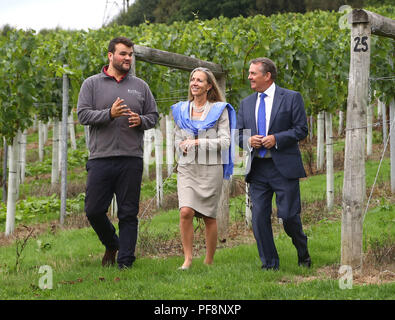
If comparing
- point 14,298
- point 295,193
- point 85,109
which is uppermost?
point 85,109

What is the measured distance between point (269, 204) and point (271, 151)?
0.52 metres

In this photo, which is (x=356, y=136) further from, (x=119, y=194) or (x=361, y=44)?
(x=119, y=194)

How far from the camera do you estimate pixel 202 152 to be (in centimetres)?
→ 562

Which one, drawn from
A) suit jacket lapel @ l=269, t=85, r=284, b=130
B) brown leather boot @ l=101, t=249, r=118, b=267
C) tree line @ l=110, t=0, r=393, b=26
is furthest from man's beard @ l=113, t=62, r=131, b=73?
tree line @ l=110, t=0, r=393, b=26

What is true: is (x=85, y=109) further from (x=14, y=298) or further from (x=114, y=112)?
(x=14, y=298)

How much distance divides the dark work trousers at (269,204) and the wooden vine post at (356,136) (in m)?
0.48

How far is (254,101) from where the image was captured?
18.4ft

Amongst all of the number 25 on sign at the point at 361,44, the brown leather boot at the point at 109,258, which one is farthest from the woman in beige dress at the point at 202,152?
the number 25 on sign at the point at 361,44

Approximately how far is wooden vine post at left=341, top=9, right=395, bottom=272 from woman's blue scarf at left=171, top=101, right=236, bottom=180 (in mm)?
1181

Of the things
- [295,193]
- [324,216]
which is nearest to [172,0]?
[324,216]

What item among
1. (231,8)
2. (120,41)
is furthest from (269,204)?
(231,8)

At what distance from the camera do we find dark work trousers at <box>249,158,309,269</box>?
541 cm

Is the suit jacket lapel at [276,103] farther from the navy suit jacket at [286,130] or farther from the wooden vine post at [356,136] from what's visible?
the wooden vine post at [356,136]

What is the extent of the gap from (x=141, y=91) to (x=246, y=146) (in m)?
1.21
